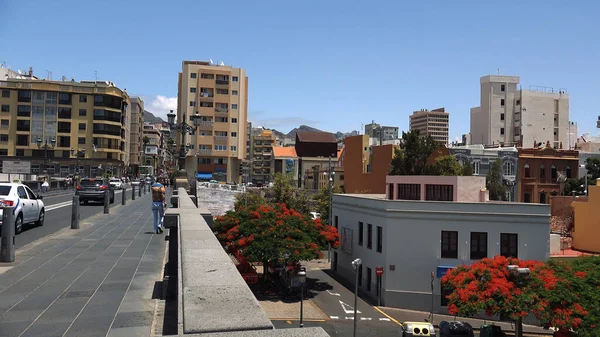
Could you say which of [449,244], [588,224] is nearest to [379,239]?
[449,244]

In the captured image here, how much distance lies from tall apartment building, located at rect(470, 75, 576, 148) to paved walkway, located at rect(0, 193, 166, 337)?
70.7 meters

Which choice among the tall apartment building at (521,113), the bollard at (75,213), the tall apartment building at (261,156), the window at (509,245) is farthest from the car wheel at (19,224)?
the tall apartment building at (261,156)

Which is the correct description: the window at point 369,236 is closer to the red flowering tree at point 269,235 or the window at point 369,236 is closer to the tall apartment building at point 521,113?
the red flowering tree at point 269,235

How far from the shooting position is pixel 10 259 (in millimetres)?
9133

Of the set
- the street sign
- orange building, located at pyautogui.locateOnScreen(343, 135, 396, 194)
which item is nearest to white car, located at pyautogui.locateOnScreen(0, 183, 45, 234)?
the street sign

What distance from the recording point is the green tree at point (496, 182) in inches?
1971

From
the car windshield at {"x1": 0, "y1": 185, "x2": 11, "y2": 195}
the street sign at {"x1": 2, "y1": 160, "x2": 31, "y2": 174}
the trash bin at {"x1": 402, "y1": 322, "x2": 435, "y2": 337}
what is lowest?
the trash bin at {"x1": 402, "y1": 322, "x2": 435, "y2": 337}

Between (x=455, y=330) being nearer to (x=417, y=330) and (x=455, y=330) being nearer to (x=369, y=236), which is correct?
(x=417, y=330)

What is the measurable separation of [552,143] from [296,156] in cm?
5600

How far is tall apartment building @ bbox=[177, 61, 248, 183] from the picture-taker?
258 feet

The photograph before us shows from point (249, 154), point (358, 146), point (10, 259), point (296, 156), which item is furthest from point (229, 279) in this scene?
point (249, 154)

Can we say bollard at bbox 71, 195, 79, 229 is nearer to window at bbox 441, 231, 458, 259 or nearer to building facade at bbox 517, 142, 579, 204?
window at bbox 441, 231, 458, 259

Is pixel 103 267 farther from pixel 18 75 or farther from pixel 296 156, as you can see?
pixel 296 156

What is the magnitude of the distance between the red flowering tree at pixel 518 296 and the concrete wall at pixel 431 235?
633cm
